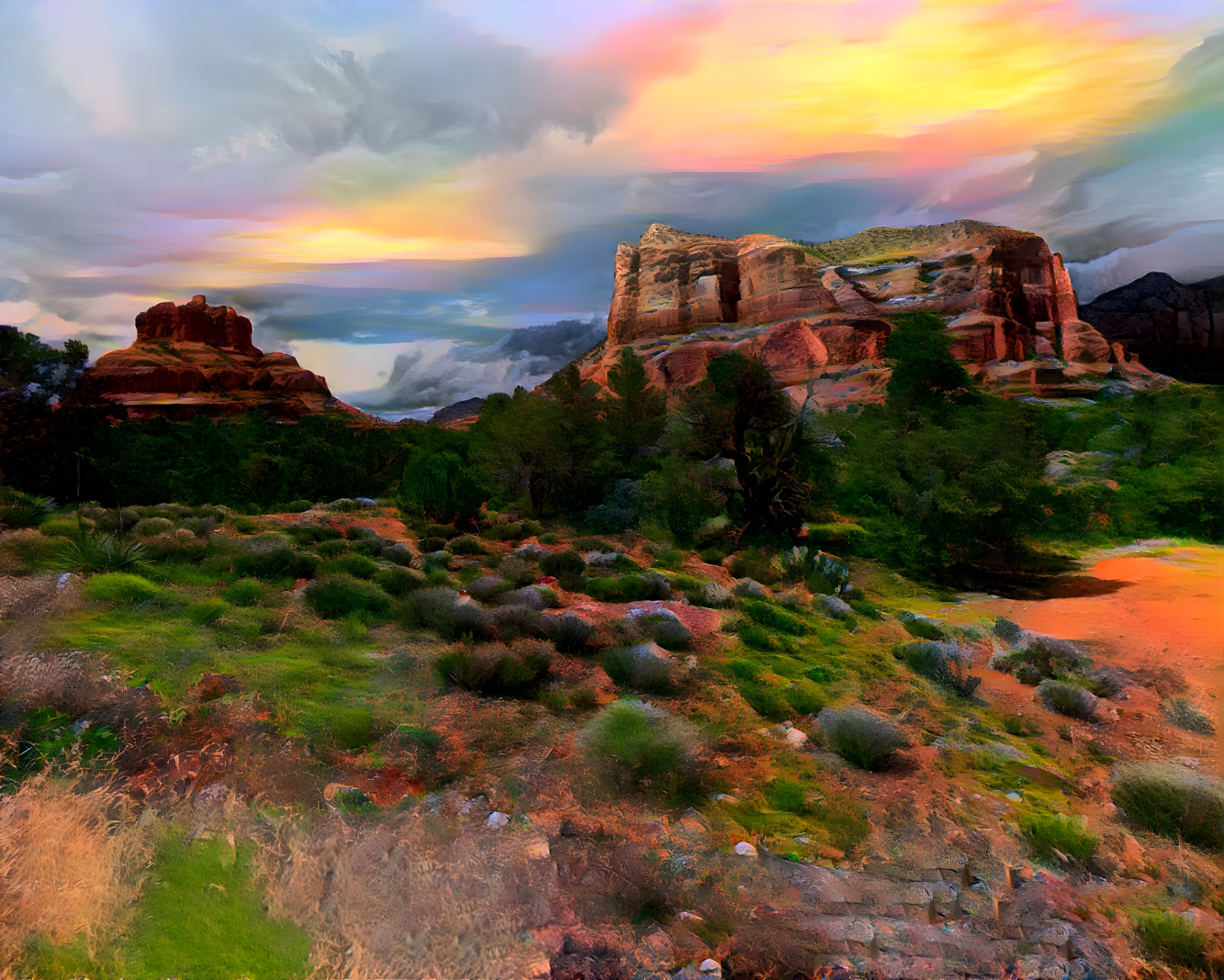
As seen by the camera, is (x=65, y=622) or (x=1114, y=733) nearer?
(x=1114, y=733)

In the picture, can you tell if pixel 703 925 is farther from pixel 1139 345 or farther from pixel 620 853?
pixel 1139 345

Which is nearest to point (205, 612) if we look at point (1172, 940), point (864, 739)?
point (864, 739)

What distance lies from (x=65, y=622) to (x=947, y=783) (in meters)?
8.73

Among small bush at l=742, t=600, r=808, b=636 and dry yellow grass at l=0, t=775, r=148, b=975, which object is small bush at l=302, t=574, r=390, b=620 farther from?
small bush at l=742, t=600, r=808, b=636

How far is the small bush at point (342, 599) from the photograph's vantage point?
7426 mm

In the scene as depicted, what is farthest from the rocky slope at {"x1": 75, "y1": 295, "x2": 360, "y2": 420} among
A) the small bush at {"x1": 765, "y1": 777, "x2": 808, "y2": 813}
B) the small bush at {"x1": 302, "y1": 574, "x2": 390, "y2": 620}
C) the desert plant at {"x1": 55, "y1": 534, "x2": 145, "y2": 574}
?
the small bush at {"x1": 765, "y1": 777, "x2": 808, "y2": 813}

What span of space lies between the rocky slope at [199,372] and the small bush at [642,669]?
25.2 ft

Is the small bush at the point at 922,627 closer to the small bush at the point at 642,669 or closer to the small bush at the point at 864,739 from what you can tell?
the small bush at the point at 864,739

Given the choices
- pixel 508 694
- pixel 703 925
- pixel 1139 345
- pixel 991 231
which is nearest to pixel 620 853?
pixel 703 925

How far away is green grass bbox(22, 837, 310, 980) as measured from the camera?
2.46 m

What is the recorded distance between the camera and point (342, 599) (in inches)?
300

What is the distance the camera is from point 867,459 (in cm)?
1298

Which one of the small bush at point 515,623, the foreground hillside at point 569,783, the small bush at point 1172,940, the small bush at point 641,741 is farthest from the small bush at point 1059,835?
the small bush at point 515,623

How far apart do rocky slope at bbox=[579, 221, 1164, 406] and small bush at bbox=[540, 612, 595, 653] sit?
845cm
